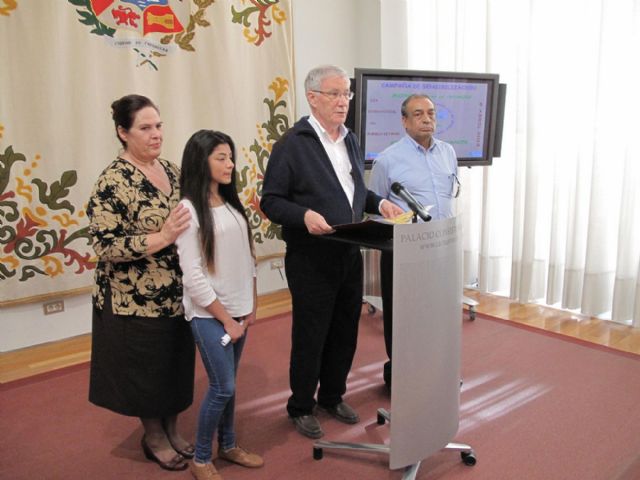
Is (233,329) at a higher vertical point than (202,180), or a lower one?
lower

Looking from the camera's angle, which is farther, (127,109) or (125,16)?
(125,16)

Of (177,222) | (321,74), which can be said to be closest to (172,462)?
(177,222)

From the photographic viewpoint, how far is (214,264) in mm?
1746

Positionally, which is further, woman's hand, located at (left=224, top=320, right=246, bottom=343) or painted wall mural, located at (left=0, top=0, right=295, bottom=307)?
painted wall mural, located at (left=0, top=0, right=295, bottom=307)

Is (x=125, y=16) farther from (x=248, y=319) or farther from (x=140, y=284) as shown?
(x=248, y=319)

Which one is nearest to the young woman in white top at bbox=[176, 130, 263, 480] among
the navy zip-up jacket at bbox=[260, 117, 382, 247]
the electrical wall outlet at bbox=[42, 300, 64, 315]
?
the navy zip-up jacket at bbox=[260, 117, 382, 247]

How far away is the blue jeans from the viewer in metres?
1.78

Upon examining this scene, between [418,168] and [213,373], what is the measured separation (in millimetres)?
1327

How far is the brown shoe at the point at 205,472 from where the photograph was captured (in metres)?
1.88

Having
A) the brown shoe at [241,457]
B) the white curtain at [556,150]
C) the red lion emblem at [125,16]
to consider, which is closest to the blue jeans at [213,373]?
the brown shoe at [241,457]

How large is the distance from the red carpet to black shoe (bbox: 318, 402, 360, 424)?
0.13ft

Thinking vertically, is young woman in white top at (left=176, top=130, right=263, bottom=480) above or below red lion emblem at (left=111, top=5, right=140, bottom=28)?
below

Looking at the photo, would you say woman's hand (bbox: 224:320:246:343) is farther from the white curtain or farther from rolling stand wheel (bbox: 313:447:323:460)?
the white curtain

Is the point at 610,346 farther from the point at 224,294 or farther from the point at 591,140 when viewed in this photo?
the point at 224,294
